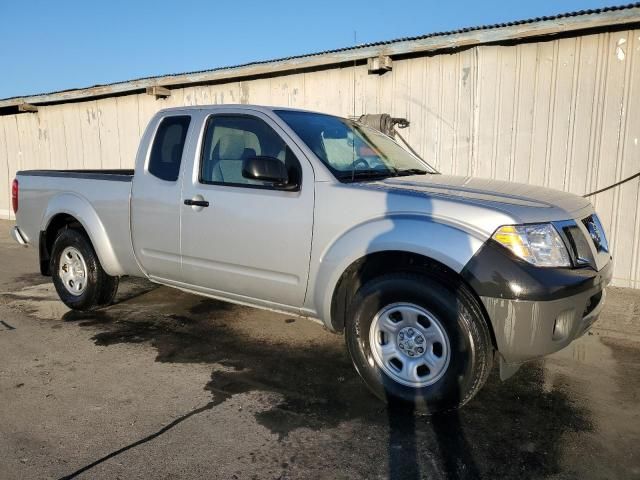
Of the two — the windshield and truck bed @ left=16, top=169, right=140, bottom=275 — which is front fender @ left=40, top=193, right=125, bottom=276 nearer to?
truck bed @ left=16, top=169, right=140, bottom=275

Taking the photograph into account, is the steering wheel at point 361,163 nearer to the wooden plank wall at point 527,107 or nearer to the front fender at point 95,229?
the front fender at point 95,229

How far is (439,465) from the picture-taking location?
2.72 metres

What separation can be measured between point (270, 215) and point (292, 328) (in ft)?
5.29

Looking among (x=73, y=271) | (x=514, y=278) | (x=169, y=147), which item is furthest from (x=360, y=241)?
(x=73, y=271)

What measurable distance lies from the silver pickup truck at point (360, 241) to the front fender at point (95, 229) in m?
0.02

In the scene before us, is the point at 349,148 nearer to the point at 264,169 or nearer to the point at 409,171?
the point at 409,171

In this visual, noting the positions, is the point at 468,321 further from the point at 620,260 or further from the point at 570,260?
the point at 620,260

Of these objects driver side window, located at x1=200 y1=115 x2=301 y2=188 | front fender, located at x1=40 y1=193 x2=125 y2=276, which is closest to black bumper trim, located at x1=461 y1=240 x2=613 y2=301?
driver side window, located at x1=200 y1=115 x2=301 y2=188

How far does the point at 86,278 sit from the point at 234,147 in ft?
7.22

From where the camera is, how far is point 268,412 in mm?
3309

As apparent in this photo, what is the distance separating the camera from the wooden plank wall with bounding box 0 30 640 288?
6250 mm

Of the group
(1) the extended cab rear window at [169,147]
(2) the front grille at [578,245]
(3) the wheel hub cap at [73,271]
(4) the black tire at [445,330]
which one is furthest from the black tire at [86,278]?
(2) the front grille at [578,245]

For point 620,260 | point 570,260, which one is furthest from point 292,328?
point 620,260

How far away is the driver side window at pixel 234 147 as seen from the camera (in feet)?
13.1
